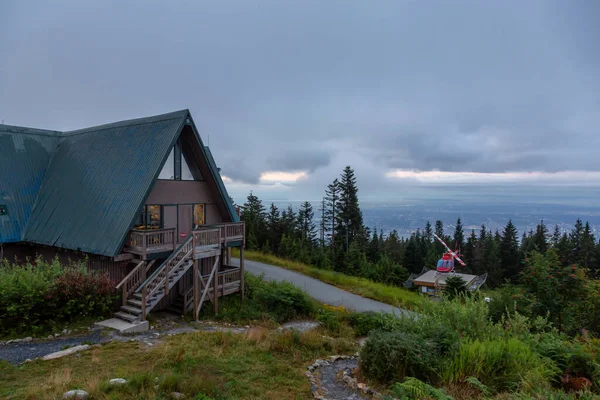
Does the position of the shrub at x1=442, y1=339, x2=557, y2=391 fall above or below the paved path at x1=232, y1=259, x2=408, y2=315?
above

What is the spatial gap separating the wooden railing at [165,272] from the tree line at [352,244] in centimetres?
2393

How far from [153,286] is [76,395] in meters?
7.77

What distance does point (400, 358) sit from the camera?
20.2 feet

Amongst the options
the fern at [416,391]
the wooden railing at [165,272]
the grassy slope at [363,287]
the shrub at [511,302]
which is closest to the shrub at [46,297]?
the wooden railing at [165,272]

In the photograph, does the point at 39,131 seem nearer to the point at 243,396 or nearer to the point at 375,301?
the point at 243,396

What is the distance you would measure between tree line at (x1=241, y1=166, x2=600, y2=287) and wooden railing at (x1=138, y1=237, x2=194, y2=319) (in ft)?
78.5

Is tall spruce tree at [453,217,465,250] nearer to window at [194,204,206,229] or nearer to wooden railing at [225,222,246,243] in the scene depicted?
wooden railing at [225,222,246,243]

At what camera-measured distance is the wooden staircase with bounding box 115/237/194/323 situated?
38.3 ft

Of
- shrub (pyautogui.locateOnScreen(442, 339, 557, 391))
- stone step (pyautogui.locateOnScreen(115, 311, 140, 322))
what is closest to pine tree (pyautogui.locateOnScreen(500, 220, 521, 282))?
shrub (pyautogui.locateOnScreen(442, 339, 557, 391))

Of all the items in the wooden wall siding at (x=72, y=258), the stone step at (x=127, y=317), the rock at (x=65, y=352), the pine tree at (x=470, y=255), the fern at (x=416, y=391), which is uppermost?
the wooden wall siding at (x=72, y=258)

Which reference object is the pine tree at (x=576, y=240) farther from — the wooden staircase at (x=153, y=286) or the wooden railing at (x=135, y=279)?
the wooden railing at (x=135, y=279)

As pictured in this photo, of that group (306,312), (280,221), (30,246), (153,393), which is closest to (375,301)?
(306,312)

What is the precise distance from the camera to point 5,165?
15977 mm

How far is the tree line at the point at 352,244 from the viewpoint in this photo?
4159 centimetres
